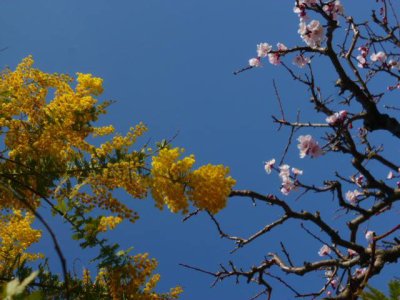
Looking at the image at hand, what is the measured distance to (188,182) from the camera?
294 centimetres

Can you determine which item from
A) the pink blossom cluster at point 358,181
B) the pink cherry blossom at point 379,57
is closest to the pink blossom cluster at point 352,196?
the pink blossom cluster at point 358,181

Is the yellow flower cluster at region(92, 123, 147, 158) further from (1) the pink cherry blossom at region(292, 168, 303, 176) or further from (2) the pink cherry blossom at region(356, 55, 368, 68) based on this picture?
(2) the pink cherry blossom at region(356, 55, 368, 68)

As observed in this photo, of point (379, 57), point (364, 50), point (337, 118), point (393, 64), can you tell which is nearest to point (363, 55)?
point (364, 50)

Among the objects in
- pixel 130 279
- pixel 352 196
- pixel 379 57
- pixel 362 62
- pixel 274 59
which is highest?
pixel 379 57

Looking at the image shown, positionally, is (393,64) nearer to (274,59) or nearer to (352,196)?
(274,59)

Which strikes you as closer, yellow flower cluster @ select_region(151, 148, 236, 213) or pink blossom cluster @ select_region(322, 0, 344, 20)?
yellow flower cluster @ select_region(151, 148, 236, 213)

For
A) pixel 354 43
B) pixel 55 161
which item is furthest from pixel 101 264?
pixel 354 43

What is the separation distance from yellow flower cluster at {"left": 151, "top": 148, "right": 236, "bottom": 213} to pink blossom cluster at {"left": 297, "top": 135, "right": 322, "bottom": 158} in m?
3.25

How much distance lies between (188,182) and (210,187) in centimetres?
17

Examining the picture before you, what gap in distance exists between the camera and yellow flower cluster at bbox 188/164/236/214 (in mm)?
2906

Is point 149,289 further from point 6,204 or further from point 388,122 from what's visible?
point 388,122

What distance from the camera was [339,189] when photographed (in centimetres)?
477

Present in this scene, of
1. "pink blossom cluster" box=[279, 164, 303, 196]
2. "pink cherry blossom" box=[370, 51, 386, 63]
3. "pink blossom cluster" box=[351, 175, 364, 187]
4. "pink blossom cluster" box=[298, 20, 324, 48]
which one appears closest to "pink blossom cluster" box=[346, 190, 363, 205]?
"pink blossom cluster" box=[351, 175, 364, 187]

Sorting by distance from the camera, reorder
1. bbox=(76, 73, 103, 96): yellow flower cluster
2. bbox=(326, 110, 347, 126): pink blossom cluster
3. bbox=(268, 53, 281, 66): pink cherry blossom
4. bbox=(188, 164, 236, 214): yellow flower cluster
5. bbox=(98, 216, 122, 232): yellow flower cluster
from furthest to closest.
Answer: bbox=(268, 53, 281, 66): pink cherry blossom < bbox=(326, 110, 347, 126): pink blossom cluster < bbox=(76, 73, 103, 96): yellow flower cluster < bbox=(98, 216, 122, 232): yellow flower cluster < bbox=(188, 164, 236, 214): yellow flower cluster
